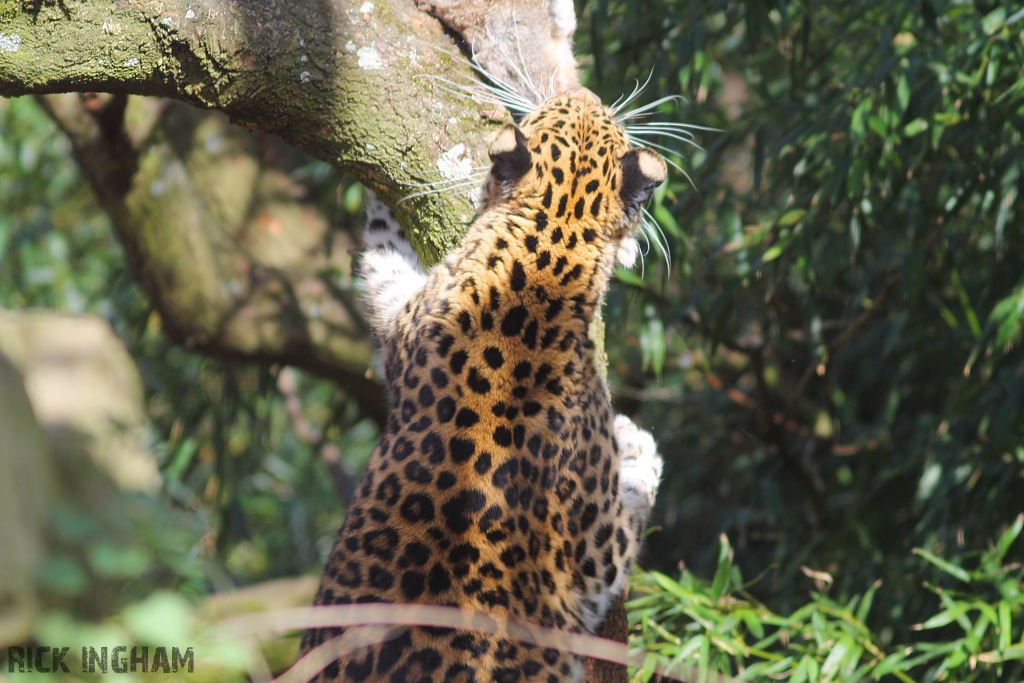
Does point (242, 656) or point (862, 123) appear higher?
point (862, 123)

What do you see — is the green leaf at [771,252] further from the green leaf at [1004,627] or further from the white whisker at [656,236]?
the green leaf at [1004,627]

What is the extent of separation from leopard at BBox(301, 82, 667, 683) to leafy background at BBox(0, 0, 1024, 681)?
54cm

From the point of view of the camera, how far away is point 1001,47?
367cm

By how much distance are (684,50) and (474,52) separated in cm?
145

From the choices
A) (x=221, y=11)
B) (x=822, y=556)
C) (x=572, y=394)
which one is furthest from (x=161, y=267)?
(x=822, y=556)

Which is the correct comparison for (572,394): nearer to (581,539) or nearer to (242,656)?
(581,539)

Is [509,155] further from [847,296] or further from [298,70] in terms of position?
[847,296]

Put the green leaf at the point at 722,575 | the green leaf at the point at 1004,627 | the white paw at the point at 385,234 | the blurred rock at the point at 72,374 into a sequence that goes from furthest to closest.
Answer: the blurred rock at the point at 72,374 < the green leaf at the point at 722,575 < the green leaf at the point at 1004,627 < the white paw at the point at 385,234

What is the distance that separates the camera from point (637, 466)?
124 inches

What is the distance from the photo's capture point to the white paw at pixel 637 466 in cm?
305

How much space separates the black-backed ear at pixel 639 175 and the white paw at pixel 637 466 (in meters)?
0.74

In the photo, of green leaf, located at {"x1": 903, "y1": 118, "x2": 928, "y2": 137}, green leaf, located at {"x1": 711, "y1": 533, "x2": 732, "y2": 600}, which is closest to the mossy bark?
green leaf, located at {"x1": 711, "y1": 533, "x2": 732, "y2": 600}

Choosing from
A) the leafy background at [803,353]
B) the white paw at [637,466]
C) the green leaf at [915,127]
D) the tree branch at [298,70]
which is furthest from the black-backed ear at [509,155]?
the green leaf at [915,127]

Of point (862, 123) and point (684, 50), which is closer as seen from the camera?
point (862, 123)
